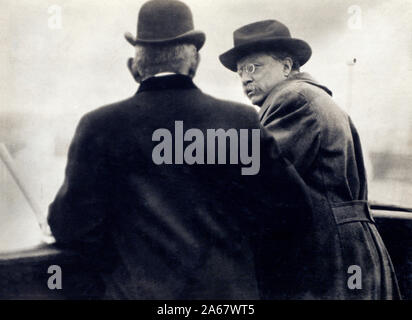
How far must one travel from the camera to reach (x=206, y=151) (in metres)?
2.20

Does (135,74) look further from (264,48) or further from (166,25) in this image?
(264,48)

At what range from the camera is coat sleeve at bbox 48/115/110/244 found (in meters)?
2.05

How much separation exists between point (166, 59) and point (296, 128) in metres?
0.74

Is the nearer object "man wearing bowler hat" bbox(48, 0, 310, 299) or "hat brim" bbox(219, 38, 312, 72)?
"man wearing bowler hat" bbox(48, 0, 310, 299)

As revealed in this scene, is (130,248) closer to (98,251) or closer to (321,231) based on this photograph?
(98,251)

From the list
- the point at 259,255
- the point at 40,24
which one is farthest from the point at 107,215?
the point at 40,24

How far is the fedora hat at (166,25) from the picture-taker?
7.27ft

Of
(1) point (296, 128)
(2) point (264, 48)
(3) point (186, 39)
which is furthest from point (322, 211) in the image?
(3) point (186, 39)

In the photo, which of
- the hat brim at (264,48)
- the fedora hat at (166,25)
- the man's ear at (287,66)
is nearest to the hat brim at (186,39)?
the fedora hat at (166,25)

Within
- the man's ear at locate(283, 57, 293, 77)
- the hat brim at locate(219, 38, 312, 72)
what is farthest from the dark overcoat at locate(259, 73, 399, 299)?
the hat brim at locate(219, 38, 312, 72)

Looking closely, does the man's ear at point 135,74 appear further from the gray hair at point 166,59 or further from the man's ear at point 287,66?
the man's ear at point 287,66

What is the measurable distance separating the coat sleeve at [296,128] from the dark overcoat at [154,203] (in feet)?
0.86

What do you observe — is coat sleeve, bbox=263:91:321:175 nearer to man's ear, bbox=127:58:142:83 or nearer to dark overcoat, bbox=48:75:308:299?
dark overcoat, bbox=48:75:308:299

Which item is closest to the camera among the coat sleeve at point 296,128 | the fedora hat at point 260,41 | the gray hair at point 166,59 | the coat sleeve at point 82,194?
the coat sleeve at point 82,194
